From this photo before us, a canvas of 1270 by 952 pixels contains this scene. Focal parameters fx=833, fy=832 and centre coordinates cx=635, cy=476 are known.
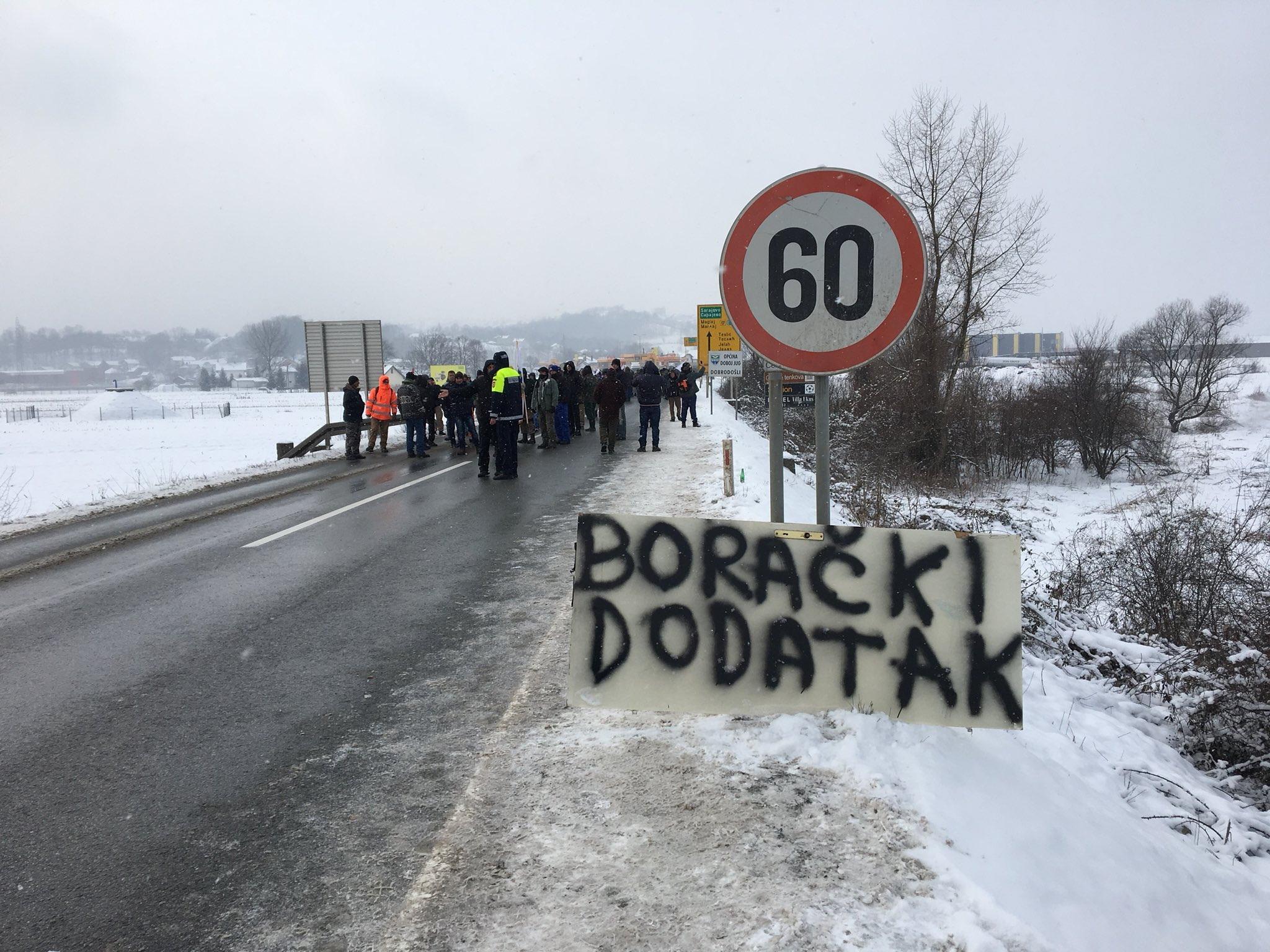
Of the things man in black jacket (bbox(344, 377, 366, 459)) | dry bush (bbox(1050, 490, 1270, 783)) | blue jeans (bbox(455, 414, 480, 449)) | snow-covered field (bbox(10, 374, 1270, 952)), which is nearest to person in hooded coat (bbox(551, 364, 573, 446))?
blue jeans (bbox(455, 414, 480, 449))

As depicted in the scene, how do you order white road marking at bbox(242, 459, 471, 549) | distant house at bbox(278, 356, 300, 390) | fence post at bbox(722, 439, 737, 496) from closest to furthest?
white road marking at bbox(242, 459, 471, 549) < fence post at bbox(722, 439, 737, 496) < distant house at bbox(278, 356, 300, 390)

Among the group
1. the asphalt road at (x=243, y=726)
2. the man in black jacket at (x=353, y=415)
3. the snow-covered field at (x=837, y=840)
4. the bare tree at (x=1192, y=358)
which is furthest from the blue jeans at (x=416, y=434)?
the bare tree at (x=1192, y=358)

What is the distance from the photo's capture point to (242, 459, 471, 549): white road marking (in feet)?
28.6

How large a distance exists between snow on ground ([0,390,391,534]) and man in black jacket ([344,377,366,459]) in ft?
3.32

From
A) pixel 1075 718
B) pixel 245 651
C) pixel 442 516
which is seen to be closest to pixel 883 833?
pixel 1075 718

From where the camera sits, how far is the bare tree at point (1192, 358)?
48156 mm

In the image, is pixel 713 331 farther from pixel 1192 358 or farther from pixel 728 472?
pixel 1192 358

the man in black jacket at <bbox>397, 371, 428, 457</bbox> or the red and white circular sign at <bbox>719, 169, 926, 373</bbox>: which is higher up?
the red and white circular sign at <bbox>719, 169, 926, 373</bbox>

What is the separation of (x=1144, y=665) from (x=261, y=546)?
7656 millimetres

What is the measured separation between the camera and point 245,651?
198 inches

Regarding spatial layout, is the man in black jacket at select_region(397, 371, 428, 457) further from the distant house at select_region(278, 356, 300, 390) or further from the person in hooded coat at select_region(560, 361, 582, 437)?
the distant house at select_region(278, 356, 300, 390)

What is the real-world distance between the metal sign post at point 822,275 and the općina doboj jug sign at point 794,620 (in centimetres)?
31

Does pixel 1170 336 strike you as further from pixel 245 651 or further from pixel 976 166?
pixel 245 651

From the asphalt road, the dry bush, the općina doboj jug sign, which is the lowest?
the dry bush
